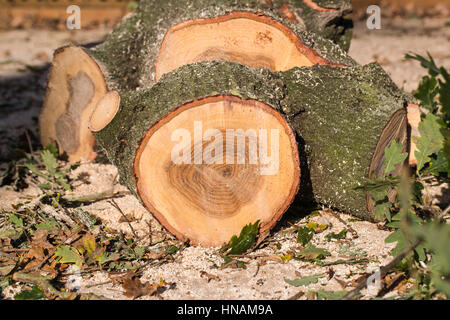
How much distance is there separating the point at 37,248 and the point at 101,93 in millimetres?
1364

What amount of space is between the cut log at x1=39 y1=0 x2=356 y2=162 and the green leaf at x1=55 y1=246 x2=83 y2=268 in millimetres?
1228

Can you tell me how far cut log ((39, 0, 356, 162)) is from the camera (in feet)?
9.52

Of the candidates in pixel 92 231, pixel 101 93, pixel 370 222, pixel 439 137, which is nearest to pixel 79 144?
pixel 101 93

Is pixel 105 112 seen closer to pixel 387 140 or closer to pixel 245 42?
pixel 245 42

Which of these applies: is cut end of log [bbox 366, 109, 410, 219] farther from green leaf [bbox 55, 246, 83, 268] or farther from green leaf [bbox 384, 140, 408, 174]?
green leaf [bbox 55, 246, 83, 268]

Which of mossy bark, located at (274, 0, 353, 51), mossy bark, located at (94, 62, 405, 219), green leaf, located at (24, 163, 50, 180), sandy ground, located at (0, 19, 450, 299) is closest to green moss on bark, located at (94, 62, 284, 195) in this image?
mossy bark, located at (94, 62, 405, 219)

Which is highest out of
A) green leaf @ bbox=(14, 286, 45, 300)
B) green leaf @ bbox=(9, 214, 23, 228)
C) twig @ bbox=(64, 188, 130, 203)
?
twig @ bbox=(64, 188, 130, 203)

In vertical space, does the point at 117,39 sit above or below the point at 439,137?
above

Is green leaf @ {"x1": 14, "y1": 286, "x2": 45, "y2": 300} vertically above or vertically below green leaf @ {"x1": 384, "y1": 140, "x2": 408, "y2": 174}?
below

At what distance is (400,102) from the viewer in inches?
103

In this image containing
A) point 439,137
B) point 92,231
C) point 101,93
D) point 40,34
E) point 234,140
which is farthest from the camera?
point 40,34

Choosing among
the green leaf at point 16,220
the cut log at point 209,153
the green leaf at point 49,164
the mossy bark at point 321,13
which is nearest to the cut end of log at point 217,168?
the cut log at point 209,153

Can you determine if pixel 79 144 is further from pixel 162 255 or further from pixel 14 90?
pixel 14 90

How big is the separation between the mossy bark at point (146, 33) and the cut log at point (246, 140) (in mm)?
635
